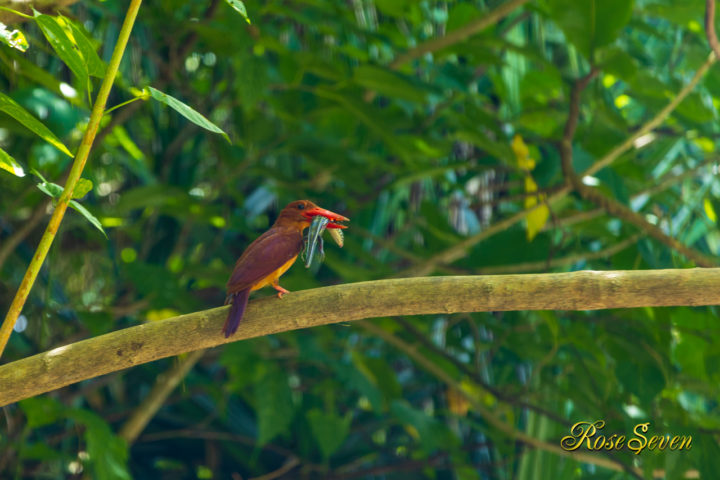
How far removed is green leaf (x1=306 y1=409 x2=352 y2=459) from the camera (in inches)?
126

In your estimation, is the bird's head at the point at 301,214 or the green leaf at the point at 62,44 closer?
the green leaf at the point at 62,44

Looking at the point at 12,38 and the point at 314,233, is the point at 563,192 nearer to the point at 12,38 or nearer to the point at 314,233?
the point at 314,233

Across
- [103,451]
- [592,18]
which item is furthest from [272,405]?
[592,18]

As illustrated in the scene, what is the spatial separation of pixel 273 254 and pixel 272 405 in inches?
55.6

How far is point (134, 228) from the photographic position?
3.87 metres

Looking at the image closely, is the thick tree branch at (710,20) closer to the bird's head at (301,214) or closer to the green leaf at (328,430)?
the bird's head at (301,214)

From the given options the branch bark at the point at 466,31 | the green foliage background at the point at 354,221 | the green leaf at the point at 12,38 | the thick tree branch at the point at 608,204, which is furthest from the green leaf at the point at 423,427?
the green leaf at the point at 12,38

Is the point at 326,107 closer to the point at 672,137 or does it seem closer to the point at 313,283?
the point at 313,283

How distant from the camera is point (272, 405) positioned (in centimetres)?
312

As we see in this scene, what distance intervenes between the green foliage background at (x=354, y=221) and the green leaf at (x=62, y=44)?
725 millimetres

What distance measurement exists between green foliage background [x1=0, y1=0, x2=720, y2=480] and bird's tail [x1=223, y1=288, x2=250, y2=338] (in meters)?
0.73

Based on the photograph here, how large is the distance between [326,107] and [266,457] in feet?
6.93

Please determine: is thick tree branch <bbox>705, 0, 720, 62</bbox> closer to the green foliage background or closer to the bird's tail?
the green foliage background

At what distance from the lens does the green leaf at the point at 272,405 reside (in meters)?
3.05
